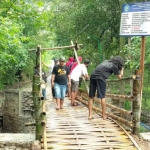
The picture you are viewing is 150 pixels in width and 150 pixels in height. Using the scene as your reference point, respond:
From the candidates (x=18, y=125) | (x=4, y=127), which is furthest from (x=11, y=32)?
(x=4, y=127)

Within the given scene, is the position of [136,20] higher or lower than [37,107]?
higher

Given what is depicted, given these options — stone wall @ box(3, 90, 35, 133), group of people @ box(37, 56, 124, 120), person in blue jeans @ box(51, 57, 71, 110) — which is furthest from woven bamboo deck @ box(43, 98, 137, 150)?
stone wall @ box(3, 90, 35, 133)

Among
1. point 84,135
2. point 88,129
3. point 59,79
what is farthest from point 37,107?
point 59,79

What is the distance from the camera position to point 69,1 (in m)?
13.3

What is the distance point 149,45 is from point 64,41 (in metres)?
8.80

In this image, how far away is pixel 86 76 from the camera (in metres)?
6.95

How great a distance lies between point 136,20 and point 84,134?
213cm

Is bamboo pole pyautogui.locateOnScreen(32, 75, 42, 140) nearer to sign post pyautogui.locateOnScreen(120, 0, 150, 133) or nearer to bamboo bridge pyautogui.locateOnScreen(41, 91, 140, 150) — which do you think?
bamboo bridge pyautogui.locateOnScreen(41, 91, 140, 150)

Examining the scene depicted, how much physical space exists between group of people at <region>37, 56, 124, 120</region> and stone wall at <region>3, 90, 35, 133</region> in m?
4.95

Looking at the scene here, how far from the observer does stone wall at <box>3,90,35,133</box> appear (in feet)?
40.3

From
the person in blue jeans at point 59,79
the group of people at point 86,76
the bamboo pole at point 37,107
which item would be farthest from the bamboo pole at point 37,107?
the person in blue jeans at point 59,79

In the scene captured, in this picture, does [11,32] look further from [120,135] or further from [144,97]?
[144,97]

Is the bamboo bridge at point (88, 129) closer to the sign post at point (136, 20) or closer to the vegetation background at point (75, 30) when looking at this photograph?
the sign post at point (136, 20)

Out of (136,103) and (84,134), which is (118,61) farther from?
(84,134)
